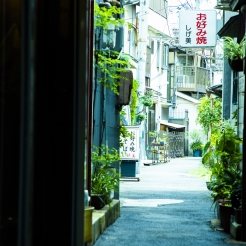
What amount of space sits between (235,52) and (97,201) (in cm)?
320

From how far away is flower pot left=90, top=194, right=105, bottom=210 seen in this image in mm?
9484

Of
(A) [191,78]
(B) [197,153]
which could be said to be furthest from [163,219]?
(A) [191,78]

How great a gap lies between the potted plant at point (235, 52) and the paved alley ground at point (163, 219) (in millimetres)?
2619

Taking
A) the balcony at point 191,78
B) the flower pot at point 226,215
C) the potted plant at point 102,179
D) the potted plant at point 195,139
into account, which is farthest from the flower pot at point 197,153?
the flower pot at point 226,215

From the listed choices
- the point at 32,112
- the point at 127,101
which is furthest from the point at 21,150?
the point at 127,101

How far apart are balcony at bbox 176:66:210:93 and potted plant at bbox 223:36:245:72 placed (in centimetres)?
3945

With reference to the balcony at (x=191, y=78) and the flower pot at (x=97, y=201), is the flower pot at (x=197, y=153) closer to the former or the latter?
the balcony at (x=191, y=78)

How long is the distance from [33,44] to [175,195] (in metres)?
13.5

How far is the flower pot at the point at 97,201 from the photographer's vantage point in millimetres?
9484

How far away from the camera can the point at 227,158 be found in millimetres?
10164

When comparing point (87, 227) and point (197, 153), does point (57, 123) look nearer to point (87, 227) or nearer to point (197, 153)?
point (87, 227)

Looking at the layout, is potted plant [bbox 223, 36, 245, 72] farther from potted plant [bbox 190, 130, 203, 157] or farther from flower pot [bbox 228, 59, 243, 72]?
potted plant [bbox 190, 130, 203, 157]

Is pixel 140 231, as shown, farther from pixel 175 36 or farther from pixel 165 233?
pixel 175 36

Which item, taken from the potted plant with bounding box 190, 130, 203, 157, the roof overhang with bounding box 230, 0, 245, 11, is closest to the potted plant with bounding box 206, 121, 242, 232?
the roof overhang with bounding box 230, 0, 245, 11
